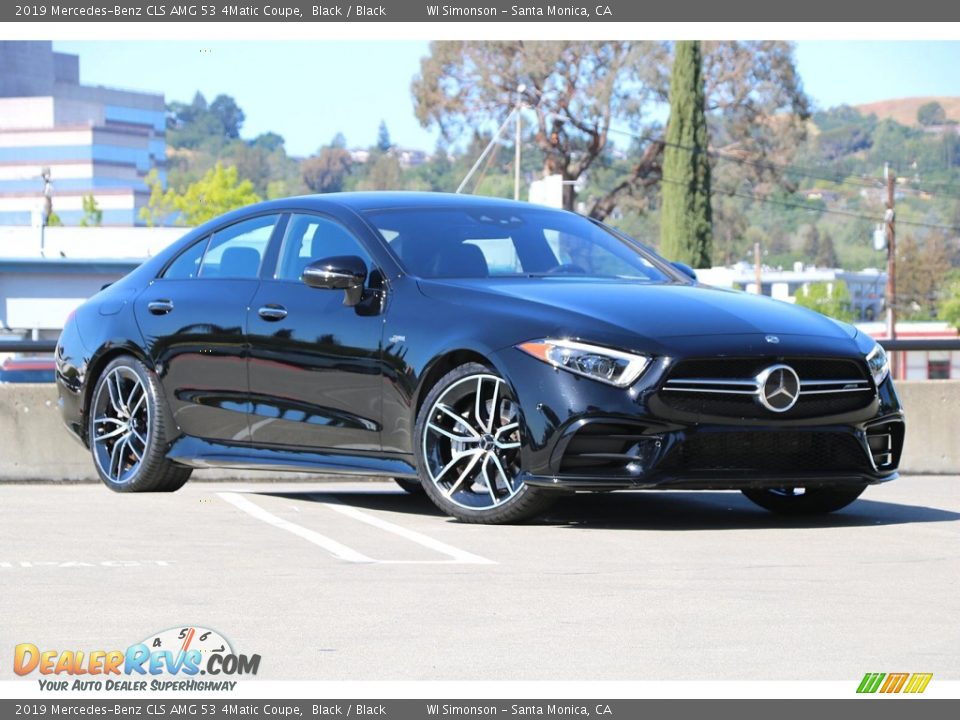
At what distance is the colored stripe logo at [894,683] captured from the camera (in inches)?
187

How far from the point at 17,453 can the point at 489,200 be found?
3804 mm

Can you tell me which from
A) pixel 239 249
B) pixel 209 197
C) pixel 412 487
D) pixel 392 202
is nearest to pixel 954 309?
pixel 209 197

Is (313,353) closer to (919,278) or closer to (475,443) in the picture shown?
(475,443)

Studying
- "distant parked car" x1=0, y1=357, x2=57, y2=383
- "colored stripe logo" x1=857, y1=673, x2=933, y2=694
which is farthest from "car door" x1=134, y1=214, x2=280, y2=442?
"distant parked car" x1=0, y1=357, x2=57, y2=383

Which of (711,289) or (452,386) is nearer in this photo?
(452,386)

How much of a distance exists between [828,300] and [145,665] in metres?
129

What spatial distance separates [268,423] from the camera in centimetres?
937

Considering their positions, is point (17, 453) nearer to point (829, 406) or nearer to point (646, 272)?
point (646, 272)

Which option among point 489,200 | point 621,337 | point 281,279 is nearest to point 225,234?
point 281,279

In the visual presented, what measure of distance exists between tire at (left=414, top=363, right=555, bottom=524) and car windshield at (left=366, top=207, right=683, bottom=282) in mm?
763

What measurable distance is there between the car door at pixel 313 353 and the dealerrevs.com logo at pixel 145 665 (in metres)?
3.45

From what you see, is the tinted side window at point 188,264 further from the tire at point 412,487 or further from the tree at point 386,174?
the tree at point 386,174

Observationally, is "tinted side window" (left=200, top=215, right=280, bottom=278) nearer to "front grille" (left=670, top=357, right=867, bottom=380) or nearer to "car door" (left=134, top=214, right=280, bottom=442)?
"car door" (left=134, top=214, right=280, bottom=442)
